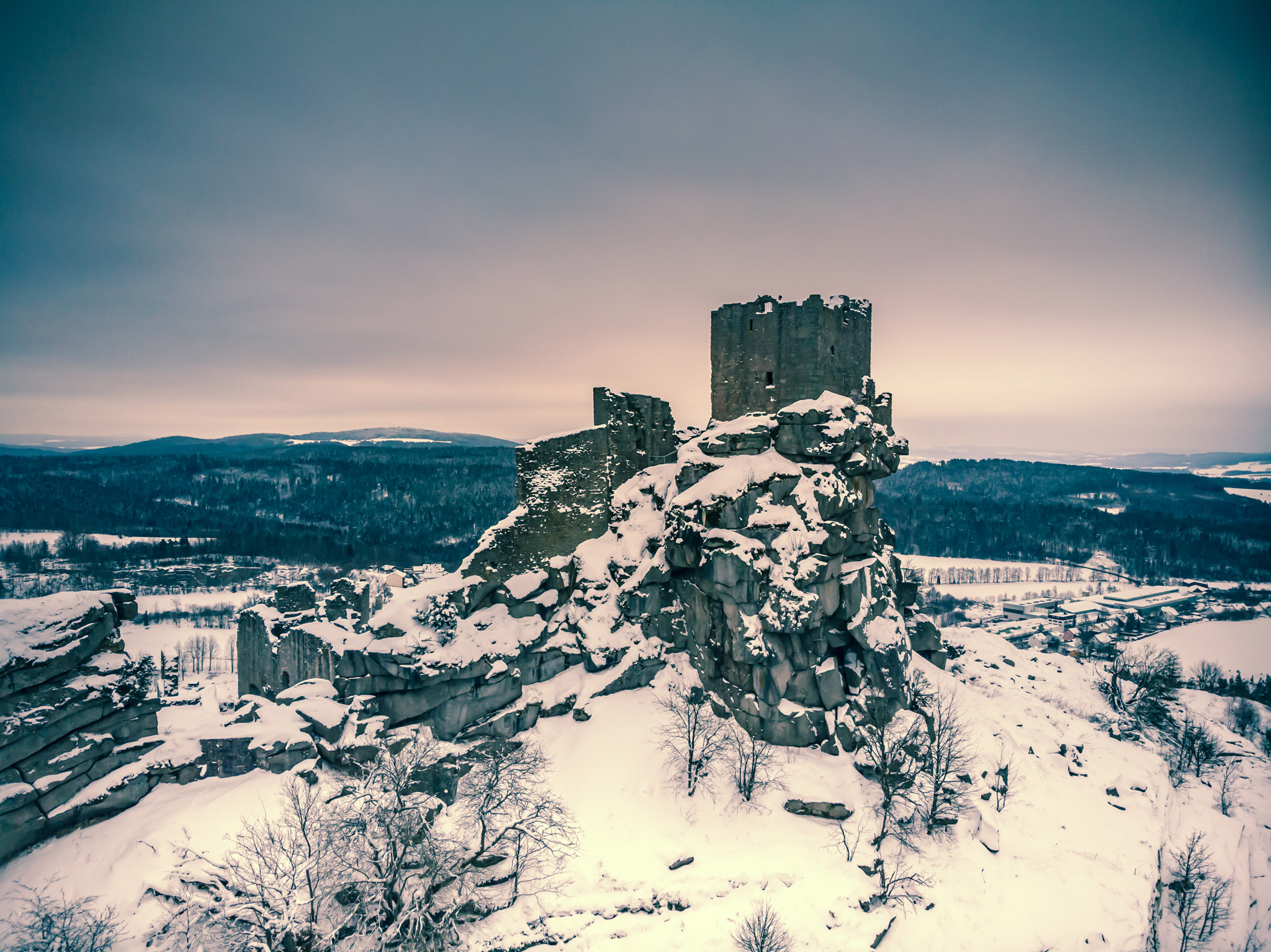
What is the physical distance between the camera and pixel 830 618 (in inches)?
967

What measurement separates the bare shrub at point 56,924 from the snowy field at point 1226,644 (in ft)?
276

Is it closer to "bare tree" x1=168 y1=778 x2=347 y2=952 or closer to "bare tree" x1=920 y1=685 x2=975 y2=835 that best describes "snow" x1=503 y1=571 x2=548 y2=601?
"bare tree" x1=168 y1=778 x2=347 y2=952

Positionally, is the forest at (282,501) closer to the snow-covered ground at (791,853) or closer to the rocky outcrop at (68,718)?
the rocky outcrop at (68,718)

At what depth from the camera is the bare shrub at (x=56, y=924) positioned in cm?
1300

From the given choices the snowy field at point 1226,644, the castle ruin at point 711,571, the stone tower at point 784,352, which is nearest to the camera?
the castle ruin at point 711,571

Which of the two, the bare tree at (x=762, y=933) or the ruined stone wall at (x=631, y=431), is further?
the ruined stone wall at (x=631, y=431)

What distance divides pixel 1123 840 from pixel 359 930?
26.1m

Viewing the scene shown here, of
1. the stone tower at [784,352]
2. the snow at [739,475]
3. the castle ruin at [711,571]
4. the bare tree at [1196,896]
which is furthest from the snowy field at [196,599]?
the bare tree at [1196,896]

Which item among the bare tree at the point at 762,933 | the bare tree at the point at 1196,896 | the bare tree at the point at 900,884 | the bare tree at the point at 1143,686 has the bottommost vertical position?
the bare tree at the point at 1143,686

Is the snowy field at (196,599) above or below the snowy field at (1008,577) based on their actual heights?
above

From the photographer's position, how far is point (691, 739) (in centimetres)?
2152

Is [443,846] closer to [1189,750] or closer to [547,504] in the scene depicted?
[547,504]

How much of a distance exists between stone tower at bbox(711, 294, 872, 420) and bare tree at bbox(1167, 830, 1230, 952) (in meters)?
21.6

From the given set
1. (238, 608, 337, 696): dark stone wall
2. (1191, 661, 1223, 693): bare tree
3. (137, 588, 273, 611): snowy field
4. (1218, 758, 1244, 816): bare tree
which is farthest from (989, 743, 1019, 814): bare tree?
(137, 588, 273, 611): snowy field
